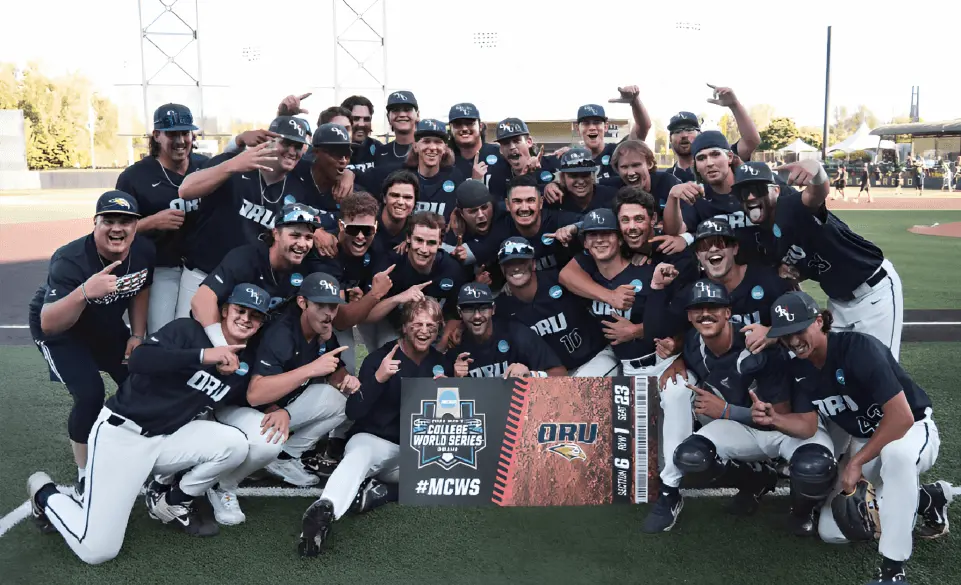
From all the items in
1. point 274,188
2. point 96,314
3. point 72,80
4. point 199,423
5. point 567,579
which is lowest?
point 567,579

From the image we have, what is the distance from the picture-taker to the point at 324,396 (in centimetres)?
576

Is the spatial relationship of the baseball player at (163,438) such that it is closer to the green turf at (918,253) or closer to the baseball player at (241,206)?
the baseball player at (241,206)

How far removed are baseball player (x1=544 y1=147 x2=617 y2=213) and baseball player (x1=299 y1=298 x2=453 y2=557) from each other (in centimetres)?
181

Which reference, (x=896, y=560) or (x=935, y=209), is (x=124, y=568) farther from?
(x=935, y=209)

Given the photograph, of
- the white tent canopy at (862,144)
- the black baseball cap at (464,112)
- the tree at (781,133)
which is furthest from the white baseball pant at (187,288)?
the tree at (781,133)

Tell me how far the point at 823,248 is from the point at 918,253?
14674 mm

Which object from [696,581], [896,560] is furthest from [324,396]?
[896,560]

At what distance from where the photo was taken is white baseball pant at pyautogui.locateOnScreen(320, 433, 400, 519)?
5.00m

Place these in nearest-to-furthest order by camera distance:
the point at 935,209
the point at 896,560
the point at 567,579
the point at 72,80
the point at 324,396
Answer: the point at 896,560, the point at 567,579, the point at 324,396, the point at 935,209, the point at 72,80

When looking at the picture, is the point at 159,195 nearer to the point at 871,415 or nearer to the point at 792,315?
the point at 792,315

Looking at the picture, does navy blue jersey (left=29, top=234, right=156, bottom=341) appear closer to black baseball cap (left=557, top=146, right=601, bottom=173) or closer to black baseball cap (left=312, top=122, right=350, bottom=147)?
black baseball cap (left=312, top=122, right=350, bottom=147)

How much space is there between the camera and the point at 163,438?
16.4 ft

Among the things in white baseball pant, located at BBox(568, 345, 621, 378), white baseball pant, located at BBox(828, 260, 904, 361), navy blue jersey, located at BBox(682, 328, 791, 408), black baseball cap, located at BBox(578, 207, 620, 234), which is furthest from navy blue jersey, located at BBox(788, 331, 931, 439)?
black baseball cap, located at BBox(578, 207, 620, 234)

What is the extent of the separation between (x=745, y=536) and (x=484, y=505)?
66.1 inches
